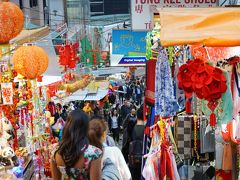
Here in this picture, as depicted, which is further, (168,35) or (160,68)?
(160,68)

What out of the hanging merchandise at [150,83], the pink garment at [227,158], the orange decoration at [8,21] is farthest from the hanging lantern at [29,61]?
the pink garment at [227,158]

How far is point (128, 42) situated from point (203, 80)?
691cm

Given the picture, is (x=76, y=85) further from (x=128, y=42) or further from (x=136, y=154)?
(x=136, y=154)

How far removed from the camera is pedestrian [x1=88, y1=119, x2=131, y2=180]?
495 centimetres

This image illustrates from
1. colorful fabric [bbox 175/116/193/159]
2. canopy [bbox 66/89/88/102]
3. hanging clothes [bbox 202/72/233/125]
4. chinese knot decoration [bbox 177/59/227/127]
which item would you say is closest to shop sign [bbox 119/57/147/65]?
canopy [bbox 66/89/88/102]

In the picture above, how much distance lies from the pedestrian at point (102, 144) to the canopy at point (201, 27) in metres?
1.35

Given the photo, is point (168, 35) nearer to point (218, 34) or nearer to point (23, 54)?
point (218, 34)

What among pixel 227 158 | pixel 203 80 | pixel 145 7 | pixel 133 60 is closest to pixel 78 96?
pixel 133 60

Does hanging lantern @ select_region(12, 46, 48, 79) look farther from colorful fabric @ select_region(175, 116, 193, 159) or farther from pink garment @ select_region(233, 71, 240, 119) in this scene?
pink garment @ select_region(233, 71, 240, 119)

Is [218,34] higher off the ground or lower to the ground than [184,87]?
higher

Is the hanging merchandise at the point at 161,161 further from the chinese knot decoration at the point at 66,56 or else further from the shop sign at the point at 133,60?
the chinese knot decoration at the point at 66,56

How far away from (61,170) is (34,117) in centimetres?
610

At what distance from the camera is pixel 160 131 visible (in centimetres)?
634

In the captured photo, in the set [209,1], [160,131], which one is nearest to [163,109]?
[160,131]
